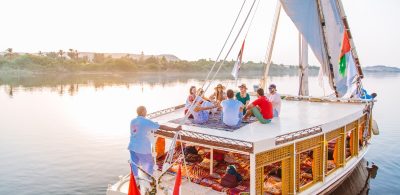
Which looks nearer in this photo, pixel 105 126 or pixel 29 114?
pixel 105 126

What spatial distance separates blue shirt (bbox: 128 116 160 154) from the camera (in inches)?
359

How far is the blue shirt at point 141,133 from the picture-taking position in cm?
912

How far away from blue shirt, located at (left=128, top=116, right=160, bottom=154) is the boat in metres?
0.62

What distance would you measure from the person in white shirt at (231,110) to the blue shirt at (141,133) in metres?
2.56

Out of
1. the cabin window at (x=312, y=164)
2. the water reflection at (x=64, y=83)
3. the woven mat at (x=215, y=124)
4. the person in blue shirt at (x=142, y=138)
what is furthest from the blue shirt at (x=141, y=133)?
the water reflection at (x=64, y=83)

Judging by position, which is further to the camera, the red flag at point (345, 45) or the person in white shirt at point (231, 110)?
the red flag at point (345, 45)

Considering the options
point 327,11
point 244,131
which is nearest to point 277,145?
point 244,131

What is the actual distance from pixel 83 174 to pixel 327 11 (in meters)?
14.6

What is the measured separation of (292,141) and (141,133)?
3.98 meters

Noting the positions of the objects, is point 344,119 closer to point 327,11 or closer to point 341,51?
point 341,51

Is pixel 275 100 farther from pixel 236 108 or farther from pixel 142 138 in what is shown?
pixel 142 138

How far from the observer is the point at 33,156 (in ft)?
71.8

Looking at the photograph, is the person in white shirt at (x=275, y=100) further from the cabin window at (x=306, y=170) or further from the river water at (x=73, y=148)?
the river water at (x=73, y=148)

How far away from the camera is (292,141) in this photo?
32.0 ft
